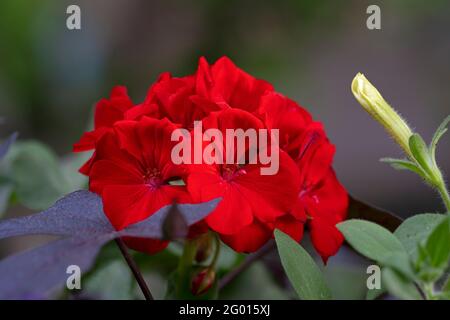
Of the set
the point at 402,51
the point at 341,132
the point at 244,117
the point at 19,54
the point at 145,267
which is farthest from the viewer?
the point at 402,51

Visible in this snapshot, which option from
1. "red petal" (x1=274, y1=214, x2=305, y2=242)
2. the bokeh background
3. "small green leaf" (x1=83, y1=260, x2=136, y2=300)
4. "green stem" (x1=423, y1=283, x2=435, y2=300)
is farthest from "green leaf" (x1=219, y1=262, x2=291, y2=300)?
the bokeh background

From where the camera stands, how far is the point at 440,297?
1.25 feet

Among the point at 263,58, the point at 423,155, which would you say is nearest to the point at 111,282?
the point at 423,155

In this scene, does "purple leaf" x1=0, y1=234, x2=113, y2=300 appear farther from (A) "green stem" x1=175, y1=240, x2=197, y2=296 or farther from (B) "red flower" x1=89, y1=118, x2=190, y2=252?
(A) "green stem" x1=175, y1=240, x2=197, y2=296

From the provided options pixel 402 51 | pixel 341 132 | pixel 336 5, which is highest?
pixel 336 5

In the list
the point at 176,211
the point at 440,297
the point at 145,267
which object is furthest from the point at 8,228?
the point at 145,267

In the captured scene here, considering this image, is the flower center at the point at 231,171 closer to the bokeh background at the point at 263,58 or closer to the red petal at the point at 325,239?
the red petal at the point at 325,239

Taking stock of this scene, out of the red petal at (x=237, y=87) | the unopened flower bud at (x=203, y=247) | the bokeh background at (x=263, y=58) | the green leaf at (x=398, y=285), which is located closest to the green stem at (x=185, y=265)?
the unopened flower bud at (x=203, y=247)

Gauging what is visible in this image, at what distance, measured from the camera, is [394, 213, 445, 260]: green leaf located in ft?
1.37

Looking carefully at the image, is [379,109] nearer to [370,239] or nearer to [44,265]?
[370,239]

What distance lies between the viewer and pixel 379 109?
Answer: 1.65 feet

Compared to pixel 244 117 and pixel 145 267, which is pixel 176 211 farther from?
pixel 145 267

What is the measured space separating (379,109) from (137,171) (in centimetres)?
16

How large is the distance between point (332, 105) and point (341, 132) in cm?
9
